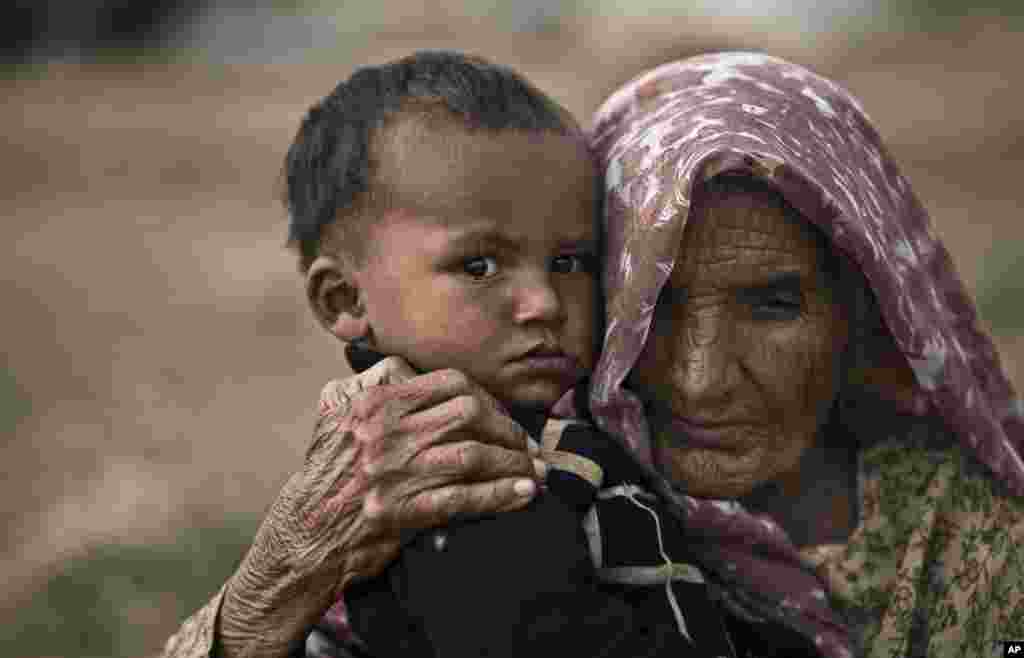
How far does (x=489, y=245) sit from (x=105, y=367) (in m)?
7.05

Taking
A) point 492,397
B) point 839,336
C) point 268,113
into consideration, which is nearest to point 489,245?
point 492,397

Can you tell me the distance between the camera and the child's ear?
2600mm

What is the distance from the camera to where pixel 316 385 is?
338 inches

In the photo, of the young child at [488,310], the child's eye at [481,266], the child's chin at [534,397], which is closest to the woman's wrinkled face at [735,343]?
the young child at [488,310]

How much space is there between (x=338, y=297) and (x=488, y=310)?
15.9 inches

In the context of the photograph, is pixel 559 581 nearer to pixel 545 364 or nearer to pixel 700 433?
pixel 545 364

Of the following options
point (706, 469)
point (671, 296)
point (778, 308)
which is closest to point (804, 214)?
point (778, 308)

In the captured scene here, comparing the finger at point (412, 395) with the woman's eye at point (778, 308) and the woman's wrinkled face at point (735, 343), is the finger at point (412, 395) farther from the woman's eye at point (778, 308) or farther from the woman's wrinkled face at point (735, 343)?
the woman's eye at point (778, 308)

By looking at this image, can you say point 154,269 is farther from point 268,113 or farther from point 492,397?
point 492,397

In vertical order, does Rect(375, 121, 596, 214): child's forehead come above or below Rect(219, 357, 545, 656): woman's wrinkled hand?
above

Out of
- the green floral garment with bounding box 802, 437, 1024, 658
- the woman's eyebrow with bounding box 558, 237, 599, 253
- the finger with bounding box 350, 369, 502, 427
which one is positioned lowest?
the green floral garment with bounding box 802, 437, 1024, 658

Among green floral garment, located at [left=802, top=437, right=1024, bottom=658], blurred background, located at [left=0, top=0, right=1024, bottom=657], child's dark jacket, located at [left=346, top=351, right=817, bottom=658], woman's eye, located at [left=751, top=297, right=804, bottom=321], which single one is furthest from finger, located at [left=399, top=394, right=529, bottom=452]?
blurred background, located at [left=0, top=0, right=1024, bottom=657]

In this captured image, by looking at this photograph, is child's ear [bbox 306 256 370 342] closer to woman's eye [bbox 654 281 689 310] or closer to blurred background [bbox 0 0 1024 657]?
woman's eye [bbox 654 281 689 310]

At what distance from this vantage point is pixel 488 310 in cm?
241
